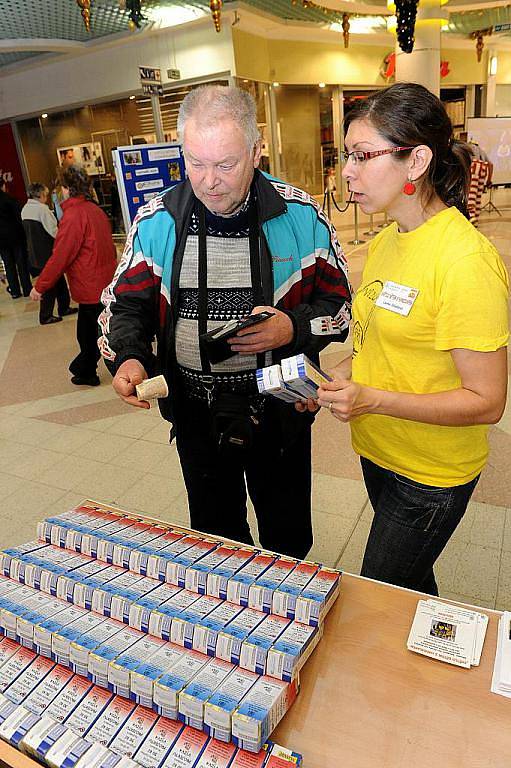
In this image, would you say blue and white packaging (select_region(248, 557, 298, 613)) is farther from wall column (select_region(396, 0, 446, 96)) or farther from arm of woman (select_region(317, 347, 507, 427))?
wall column (select_region(396, 0, 446, 96))

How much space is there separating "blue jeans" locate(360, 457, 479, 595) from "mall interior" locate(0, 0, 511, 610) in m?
0.95

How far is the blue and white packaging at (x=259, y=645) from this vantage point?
1.09 m

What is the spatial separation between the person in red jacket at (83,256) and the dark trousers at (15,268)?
169 inches

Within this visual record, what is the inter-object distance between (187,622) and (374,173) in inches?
40.8

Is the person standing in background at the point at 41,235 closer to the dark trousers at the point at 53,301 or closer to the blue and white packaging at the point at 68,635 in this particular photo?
the dark trousers at the point at 53,301

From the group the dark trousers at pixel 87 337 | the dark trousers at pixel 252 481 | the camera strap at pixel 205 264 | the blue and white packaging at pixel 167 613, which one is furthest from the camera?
the dark trousers at pixel 87 337

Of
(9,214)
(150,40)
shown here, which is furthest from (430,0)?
(9,214)

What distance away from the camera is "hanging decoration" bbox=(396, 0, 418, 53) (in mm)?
7154

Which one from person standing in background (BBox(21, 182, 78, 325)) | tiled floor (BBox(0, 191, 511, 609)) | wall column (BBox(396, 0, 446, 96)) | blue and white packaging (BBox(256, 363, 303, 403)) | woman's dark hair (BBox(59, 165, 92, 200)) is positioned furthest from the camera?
wall column (BBox(396, 0, 446, 96))

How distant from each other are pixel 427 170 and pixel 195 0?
9.15 metres

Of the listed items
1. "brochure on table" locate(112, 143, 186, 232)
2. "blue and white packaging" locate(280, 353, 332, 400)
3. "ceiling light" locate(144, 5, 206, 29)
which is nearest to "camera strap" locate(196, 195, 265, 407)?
"blue and white packaging" locate(280, 353, 332, 400)

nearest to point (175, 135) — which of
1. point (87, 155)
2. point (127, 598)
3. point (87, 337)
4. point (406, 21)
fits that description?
point (87, 155)

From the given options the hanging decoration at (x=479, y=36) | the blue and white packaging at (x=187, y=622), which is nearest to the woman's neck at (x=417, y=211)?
the blue and white packaging at (x=187, y=622)

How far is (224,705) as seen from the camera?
1.00 meters
